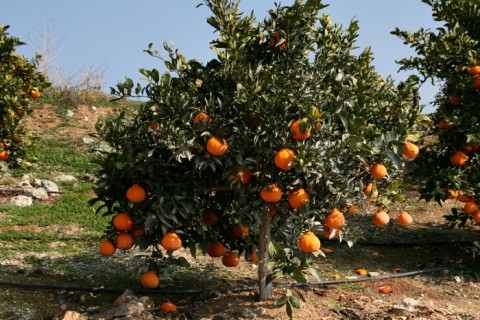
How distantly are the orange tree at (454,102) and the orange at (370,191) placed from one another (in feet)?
5.71

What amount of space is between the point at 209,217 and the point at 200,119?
1.06m

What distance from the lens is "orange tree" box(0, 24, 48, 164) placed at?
632 cm

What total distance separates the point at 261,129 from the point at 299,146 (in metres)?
0.31

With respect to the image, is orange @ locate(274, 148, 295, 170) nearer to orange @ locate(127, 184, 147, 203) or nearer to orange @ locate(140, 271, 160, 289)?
orange @ locate(127, 184, 147, 203)

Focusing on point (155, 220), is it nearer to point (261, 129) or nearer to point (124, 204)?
point (124, 204)

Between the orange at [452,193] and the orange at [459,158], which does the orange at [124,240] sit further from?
the orange at [459,158]

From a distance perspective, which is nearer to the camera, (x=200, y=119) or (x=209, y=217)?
(x=200, y=119)

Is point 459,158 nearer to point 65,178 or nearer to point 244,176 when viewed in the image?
point 244,176

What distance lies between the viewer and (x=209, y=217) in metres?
4.44

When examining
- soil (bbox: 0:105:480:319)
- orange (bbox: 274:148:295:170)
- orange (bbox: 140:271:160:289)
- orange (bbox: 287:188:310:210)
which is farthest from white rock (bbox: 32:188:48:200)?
orange (bbox: 274:148:295:170)

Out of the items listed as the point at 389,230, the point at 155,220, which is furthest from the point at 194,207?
the point at 389,230

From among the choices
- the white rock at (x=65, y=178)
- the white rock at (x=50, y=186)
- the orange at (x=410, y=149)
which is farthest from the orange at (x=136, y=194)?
the white rock at (x=65, y=178)

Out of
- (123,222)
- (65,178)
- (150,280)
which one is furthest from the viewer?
(65,178)

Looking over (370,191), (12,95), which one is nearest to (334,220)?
(370,191)
